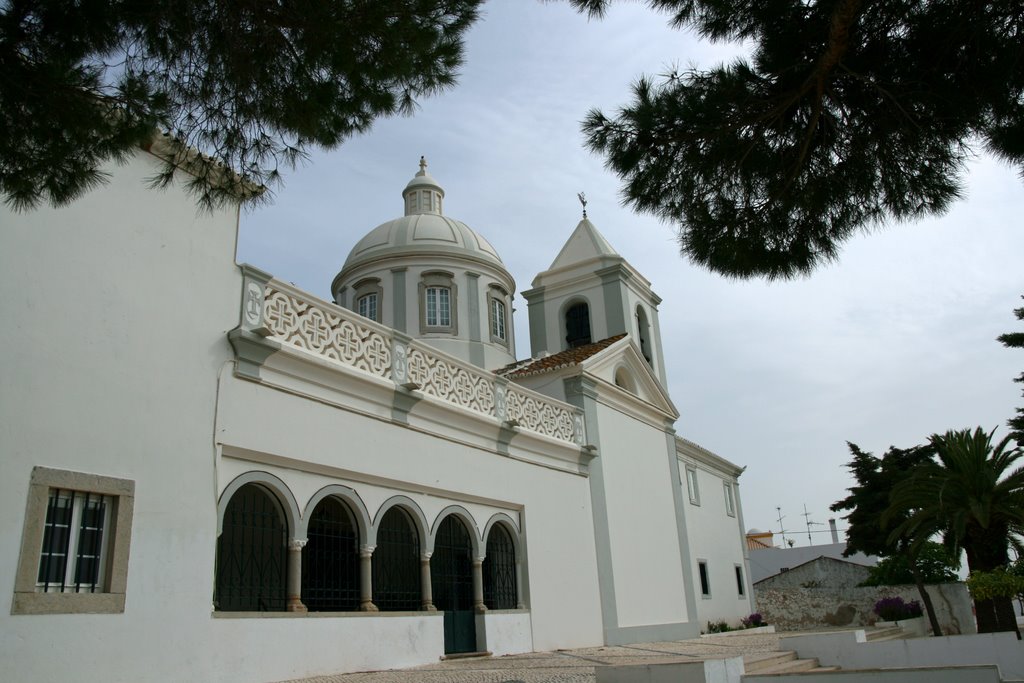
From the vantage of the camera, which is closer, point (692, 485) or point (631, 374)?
point (631, 374)

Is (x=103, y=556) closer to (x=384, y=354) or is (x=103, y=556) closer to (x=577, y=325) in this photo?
(x=384, y=354)

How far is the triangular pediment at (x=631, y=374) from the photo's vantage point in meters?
18.6

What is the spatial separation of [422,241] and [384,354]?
10.7 m

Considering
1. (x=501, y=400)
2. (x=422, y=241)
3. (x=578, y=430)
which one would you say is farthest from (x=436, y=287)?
(x=501, y=400)

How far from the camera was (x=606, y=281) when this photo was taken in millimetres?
22031

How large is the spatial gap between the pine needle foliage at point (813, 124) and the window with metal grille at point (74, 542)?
19.0ft

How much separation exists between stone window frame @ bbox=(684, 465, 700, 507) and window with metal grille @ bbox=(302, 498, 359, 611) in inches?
616

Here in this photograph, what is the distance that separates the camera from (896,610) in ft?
77.3

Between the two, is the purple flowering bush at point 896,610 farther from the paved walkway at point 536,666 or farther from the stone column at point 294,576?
the stone column at point 294,576

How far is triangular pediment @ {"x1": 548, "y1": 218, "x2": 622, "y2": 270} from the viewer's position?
22.8 meters

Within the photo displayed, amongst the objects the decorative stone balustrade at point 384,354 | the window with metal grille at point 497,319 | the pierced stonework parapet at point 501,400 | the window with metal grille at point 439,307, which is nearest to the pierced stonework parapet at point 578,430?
the decorative stone balustrade at point 384,354

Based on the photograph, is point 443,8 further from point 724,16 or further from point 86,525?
point 86,525

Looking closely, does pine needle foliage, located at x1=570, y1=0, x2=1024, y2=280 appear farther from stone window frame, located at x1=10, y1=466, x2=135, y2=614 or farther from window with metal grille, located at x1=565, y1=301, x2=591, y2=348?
window with metal grille, located at x1=565, y1=301, x2=591, y2=348

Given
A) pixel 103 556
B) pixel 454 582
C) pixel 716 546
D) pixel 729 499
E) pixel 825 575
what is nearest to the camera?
pixel 103 556
